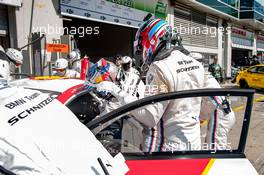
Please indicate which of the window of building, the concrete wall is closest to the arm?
the concrete wall

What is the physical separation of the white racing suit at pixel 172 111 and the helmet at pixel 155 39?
0.15 m

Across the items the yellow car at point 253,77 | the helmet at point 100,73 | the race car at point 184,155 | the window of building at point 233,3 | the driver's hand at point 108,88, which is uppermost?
the window of building at point 233,3

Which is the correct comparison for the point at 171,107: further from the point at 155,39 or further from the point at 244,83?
the point at 244,83

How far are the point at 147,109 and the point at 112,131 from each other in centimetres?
39

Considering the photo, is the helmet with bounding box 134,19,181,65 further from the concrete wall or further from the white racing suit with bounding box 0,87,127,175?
the concrete wall

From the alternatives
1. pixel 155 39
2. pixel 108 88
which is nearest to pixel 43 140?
pixel 108 88

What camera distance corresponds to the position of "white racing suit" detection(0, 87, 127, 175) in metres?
1.16

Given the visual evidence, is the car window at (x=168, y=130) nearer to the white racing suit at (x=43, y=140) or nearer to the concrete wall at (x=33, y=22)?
the white racing suit at (x=43, y=140)

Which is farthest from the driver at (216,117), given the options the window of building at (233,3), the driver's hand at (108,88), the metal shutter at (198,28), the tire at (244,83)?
the window of building at (233,3)

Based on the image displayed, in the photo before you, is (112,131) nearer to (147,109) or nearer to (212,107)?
(147,109)

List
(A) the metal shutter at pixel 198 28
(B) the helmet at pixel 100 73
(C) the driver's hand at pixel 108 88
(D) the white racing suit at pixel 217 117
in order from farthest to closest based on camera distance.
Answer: (A) the metal shutter at pixel 198 28 → (B) the helmet at pixel 100 73 → (C) the driver's hand at pixel 108 88 → (D) the white racing suit at pixel 217 117

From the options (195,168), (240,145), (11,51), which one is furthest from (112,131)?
Result: (11,51)

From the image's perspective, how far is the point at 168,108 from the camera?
2049 millimetres

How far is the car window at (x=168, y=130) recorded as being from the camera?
77.2 inches
